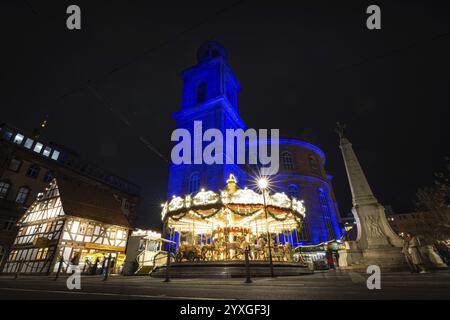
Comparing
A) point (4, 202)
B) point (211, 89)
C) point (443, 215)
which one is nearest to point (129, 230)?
point (4, 202)

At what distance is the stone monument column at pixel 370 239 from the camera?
33.7ft

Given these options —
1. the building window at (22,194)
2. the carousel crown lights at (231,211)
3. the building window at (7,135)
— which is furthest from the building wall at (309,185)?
the building window at (7,135)

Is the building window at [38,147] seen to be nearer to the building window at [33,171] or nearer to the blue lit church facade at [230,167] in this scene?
the building window at [33,171]

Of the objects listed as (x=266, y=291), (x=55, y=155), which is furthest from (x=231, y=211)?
(x=55, y=155)

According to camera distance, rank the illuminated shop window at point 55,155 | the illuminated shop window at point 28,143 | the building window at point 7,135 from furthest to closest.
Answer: the illuminated shop window at point 55,155
the illuminated shop window at point 28,143
the building window at point 7,135

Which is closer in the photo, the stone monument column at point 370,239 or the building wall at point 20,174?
the stone monument column at point 370,239

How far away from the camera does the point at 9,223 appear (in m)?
22.3

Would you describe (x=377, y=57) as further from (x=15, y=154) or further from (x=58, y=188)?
(x=15, y=154)

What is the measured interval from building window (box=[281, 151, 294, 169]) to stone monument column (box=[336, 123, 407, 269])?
16949 mm

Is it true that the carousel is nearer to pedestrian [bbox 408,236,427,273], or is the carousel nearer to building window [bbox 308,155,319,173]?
pedestrian [bbox 408,236,427,273]

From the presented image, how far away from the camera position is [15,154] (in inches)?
950

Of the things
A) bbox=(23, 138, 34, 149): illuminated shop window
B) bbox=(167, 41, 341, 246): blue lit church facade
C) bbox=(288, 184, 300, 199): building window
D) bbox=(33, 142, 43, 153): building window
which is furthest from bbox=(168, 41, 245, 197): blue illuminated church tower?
bbox=(23, 138, 34, 149): illuminated shop window

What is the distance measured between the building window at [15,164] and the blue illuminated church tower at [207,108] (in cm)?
1655

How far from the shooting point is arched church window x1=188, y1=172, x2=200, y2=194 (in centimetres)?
2556
